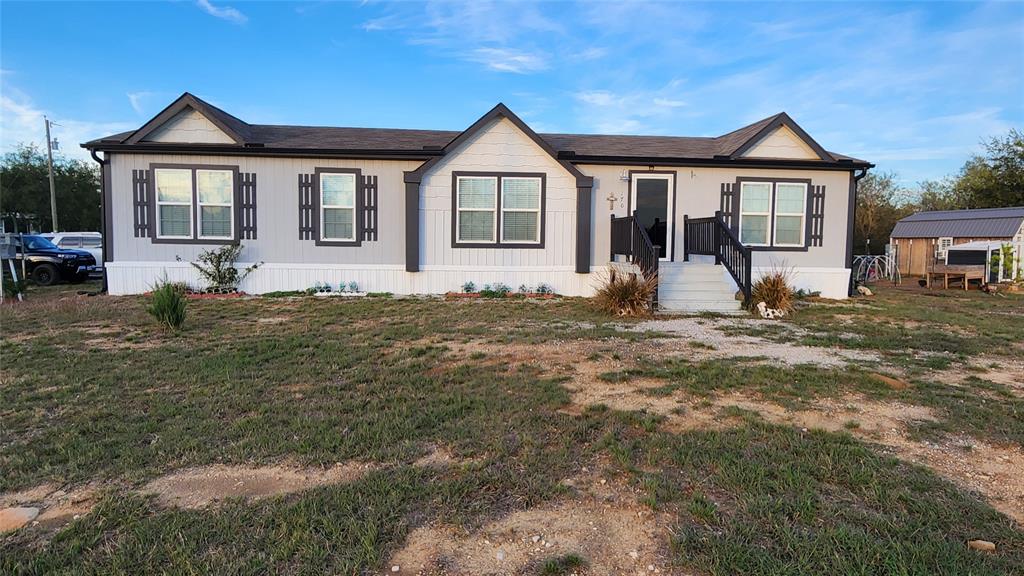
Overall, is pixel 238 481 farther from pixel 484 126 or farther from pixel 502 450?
pixel 484 126

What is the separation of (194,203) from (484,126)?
619 cm

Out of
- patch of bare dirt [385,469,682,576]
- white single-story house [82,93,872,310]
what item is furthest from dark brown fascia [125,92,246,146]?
patch of bare dirt [385,469,682,576]

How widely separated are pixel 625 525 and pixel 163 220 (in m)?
12.1

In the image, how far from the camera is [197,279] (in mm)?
11727

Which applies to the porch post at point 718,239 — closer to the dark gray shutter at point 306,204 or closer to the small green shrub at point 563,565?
the dark gray shutter at point 306,204

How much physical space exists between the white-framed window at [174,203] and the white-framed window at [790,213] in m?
12.6

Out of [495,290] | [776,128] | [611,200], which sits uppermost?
[776,128]

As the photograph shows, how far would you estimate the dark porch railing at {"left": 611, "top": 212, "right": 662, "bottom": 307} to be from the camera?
32.4ft

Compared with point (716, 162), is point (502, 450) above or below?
below

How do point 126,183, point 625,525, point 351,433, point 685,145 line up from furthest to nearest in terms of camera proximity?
point 685,145 < point 126,183 < point 351,433 < point 625,525

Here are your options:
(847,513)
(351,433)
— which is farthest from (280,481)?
(847,513)

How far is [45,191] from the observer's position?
32.0 m

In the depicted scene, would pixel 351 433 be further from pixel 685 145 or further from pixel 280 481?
pixel 685 145

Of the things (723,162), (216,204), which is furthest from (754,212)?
(216,204)
